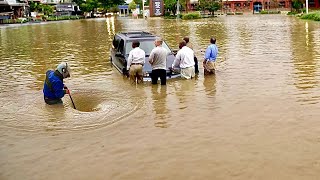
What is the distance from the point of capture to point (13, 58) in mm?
21094

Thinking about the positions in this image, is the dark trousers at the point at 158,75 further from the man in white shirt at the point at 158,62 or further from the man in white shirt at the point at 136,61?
the man in white shirt at the point at 136,61

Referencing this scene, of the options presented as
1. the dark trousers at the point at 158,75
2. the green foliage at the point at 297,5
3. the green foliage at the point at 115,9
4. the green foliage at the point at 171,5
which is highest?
the green foliage at the point at 115,9

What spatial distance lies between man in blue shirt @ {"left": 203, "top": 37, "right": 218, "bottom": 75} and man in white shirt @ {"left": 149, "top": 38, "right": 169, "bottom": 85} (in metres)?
1.91

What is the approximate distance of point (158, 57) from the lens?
37.7ft

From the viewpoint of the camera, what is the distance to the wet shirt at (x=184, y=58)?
40.7 ft

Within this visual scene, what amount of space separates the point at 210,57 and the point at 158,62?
2.36 metres

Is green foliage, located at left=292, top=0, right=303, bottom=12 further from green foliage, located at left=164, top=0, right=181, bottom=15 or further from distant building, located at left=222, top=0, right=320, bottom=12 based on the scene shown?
green foliage, located at left=164, top=0, right=181, bottom=15

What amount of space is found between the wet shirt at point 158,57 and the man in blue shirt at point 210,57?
211 cm

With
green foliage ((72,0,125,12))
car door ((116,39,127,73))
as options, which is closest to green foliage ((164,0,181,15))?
green foliage ((72,0,125,12))

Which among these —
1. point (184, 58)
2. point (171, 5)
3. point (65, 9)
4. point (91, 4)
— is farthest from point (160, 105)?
point (65, 9)

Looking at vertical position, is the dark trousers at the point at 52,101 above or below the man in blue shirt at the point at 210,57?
below

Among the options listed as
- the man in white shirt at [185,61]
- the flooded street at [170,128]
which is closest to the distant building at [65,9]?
the flooded street at [170,128]

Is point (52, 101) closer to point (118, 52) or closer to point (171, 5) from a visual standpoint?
point (118, 52)

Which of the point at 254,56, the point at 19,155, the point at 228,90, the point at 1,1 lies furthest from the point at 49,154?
the point at 1,1
